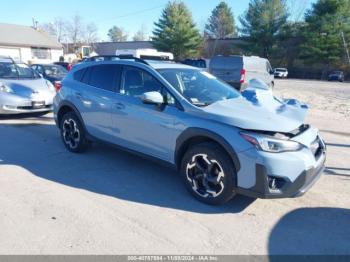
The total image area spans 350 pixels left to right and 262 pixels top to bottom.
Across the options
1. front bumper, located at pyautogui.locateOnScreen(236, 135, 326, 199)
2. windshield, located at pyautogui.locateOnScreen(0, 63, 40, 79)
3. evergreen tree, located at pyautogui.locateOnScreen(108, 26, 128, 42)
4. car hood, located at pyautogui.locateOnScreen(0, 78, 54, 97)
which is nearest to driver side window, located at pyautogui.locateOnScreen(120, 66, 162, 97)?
front bumper, located at pyautogui.locateOnScreen(236, 135, 326, 199)

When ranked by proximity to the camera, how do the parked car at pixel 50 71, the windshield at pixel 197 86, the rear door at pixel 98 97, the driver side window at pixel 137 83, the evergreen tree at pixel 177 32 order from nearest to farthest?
the windshield at pixel 197 86
the driver side window at pixel 137 83
the rear door at pixel 98 97
the parked car at pixel 50 71
the evergreen tree at pixel 177 32

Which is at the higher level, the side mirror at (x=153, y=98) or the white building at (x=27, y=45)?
the white building at (x=27, y=45)

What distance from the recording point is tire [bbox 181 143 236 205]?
378 centimetres

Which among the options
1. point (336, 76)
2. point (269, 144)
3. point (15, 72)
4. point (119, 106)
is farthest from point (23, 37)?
point (269, 144)

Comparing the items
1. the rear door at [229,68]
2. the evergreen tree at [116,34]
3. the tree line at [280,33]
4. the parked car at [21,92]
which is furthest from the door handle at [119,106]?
the evergreen tree at [116,34]

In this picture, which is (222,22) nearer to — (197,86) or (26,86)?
(26,86)

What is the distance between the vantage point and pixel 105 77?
5.35 metres

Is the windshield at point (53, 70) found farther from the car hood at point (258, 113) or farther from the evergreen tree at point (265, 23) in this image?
the evergreen tree at point (265, 23)

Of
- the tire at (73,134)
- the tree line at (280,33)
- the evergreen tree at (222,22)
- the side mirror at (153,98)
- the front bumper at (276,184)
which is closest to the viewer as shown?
the front bumper at (276,184)

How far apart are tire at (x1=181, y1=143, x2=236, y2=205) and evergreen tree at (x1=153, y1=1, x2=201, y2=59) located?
162 feet

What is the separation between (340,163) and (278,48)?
4700cm

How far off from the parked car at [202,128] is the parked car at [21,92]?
3615 millimetres

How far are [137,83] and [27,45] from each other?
47609 millimetres

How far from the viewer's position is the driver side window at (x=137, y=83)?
459 cm
